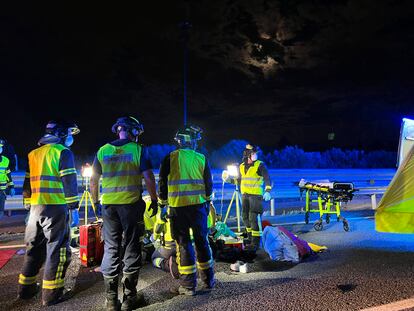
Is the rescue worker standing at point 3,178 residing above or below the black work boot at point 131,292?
above

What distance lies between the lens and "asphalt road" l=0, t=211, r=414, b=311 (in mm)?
3912

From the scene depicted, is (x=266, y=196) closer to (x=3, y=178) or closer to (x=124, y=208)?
(x=124, y=208)

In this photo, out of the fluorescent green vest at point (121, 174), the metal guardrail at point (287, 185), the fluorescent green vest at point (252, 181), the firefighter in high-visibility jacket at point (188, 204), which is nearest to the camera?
the fluorescent green vest at point (121, 174)

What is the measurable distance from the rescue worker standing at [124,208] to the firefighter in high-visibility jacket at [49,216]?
16.3 inches

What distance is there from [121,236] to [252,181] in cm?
319

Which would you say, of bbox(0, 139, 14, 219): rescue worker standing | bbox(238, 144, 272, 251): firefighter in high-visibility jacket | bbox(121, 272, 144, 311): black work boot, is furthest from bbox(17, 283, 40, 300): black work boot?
bbox(0, 139, 14, 219): rescue worker standing

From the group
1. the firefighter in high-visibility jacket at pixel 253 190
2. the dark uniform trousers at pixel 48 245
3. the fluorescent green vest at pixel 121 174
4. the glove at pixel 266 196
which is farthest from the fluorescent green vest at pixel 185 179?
the glove at pixel 266 196

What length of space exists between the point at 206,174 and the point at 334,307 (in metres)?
2.24

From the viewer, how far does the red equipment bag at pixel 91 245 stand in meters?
5.38

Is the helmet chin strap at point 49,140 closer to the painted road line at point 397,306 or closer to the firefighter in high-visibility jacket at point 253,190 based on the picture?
the firefighter in high-visibility jacket at point 253,190

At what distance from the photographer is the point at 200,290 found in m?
4.39

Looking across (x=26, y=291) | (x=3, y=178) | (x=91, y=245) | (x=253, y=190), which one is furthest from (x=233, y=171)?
(x=3, y=178)

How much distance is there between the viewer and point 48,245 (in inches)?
163

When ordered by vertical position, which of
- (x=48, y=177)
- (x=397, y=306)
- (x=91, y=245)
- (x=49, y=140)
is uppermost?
(x=49, y=140)
